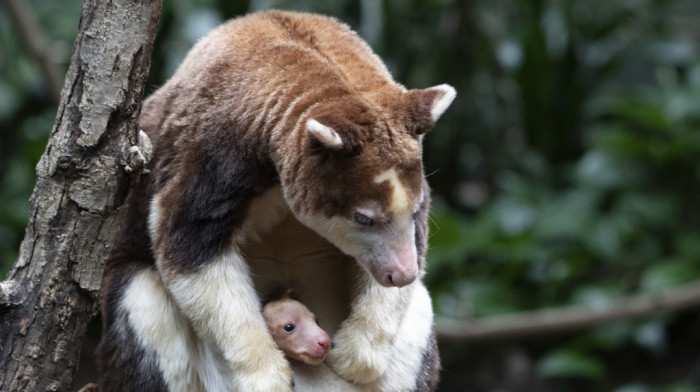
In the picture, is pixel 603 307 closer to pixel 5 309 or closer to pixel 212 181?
pixel 212 181

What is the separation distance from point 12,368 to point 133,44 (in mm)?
1251

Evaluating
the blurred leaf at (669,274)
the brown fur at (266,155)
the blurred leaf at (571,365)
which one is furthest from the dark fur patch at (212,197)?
the blurred leaf at (669,274)

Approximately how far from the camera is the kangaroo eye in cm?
269

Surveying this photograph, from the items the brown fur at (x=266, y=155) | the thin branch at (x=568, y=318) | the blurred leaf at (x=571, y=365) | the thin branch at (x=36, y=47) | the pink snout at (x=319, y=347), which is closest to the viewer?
the brown fur at (x=266, y=155)

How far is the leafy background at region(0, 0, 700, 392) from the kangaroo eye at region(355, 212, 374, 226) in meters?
3.05

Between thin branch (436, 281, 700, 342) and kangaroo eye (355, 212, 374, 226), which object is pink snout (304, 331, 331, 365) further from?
thin branch (436, 281, 700, 342)

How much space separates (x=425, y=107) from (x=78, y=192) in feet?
4.22

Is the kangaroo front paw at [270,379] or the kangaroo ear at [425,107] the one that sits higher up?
the kangaroo ear at [425,107]

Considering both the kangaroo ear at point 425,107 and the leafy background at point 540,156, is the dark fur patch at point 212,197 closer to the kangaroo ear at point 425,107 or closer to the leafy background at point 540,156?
the kangaroo ear at point 425,107

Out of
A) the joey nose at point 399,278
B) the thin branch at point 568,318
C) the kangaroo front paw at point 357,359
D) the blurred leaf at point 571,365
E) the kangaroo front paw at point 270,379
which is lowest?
Result: the blurred leaf at point 571,365

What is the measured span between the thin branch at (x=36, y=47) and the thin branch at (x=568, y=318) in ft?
12.4

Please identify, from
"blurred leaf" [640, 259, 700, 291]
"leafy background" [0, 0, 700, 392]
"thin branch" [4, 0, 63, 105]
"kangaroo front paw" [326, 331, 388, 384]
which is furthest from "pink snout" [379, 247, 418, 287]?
"thin branch" [4, 0, 63, 105]

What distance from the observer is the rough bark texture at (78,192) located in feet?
8.84

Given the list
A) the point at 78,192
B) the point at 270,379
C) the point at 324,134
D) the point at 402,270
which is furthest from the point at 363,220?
the point at 78,192
